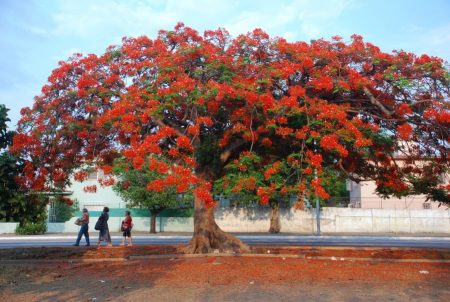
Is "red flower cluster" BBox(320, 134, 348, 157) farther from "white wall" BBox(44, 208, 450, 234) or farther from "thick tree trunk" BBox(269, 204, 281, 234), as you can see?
"white wall" BBox(44, 208, 450, 234)

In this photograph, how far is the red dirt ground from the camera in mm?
8477

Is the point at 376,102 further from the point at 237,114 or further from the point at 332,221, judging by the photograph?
the point at 332,221

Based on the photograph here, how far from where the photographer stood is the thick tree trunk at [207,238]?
46.9ft

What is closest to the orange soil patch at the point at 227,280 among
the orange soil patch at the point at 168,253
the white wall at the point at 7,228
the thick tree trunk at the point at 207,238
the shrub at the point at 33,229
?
the thick tree trunk at the point at 207,238

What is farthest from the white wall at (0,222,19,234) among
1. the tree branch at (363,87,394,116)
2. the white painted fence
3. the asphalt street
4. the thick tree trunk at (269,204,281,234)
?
the tree branch at (363,87,394,116)

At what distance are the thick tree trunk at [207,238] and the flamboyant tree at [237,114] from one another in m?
0.03

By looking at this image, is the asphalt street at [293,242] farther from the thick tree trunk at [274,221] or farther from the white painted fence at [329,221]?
the white painted fence at [329,221]

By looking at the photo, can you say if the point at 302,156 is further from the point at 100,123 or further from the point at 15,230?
the point at 15,230

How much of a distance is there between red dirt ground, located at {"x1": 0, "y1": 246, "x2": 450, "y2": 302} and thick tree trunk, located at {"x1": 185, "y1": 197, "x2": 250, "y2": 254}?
0.63 meters

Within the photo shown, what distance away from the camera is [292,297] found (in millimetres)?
8273

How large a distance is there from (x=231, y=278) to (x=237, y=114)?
155 inches

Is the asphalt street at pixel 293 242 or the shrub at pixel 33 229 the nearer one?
the asphalt street at pixel 293 242

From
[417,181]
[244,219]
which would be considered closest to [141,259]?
[417,181]

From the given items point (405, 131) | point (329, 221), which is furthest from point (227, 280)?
point (329, 221)
